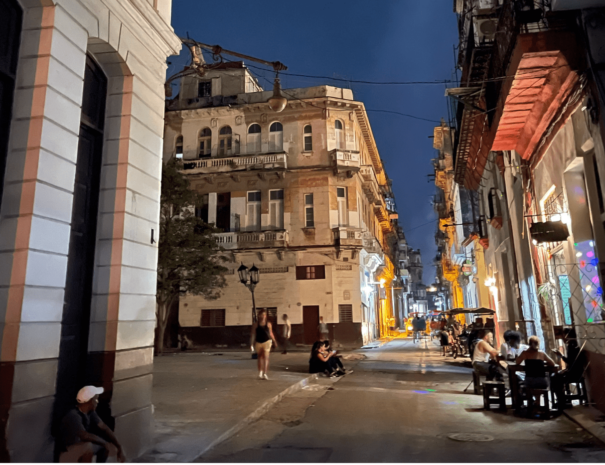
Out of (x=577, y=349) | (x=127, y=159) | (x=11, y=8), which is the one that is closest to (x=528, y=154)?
(x=577, y=349)

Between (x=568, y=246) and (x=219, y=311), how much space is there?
22762 mm

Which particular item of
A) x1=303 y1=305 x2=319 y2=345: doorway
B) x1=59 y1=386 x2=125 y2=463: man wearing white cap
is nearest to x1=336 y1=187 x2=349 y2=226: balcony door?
x1=303 y1=305 x2=319 y2=345: doorway

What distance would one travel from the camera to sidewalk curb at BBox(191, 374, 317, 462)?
615 cm

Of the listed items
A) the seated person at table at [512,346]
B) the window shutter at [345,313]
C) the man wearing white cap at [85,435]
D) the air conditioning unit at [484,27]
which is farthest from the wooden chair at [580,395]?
the window shutter at [345,313]

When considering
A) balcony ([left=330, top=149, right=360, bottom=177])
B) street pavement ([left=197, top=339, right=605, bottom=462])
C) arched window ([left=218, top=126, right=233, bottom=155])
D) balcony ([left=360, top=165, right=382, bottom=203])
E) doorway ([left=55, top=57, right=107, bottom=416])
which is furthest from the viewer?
balcony ([left=360, top=165, right=382, bottom=203])

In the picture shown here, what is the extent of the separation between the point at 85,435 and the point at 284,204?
25.1 metres

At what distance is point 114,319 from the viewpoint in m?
5.59

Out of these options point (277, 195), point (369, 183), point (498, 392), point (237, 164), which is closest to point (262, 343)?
point (498, 392)

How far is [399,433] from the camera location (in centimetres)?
688

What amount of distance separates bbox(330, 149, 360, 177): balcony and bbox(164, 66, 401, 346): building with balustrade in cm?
7

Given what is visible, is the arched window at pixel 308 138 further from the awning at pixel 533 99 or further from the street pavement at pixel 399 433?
the street pavement at pixel 399 433

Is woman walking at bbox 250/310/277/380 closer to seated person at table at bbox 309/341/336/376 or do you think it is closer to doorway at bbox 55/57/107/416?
seated person at table at bbox 309/341/336/376

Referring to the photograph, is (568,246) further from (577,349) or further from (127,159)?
(127,159)

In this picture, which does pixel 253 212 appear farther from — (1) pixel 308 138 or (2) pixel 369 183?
(2) pixel 369 183
